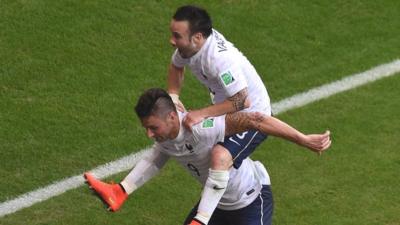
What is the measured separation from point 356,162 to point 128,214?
2301 millimetres

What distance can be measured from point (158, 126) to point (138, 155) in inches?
125

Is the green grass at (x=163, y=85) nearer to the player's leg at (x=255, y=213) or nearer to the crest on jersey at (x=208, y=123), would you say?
the player's leg at (x=255, y=213)

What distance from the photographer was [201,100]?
1009 centimetres

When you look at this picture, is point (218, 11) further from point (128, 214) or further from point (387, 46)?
point (128, 214)

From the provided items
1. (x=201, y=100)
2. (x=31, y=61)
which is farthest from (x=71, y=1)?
(x=201, y=100)

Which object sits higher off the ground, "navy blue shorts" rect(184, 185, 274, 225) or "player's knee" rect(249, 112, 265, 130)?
"player's knee" rect(249, 112, 265, 130)

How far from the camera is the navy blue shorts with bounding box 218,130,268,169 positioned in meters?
6.59

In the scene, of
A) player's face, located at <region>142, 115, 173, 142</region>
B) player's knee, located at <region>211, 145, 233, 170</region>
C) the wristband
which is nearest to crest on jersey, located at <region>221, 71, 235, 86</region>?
the wristband

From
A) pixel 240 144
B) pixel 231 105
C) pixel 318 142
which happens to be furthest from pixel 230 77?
pixel 318 142

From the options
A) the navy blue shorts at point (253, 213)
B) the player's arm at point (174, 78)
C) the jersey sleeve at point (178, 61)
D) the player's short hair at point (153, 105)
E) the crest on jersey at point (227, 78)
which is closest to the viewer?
the player's short hair at point (153, 105)

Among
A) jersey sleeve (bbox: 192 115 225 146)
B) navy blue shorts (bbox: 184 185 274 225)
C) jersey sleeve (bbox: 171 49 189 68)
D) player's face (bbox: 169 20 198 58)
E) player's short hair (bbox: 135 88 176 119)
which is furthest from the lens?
jersey sleeve (bbox: 171 49 189 68)

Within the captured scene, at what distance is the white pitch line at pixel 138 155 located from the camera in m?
8.58

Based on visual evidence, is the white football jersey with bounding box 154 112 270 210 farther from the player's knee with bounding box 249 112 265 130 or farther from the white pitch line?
the white pitch line

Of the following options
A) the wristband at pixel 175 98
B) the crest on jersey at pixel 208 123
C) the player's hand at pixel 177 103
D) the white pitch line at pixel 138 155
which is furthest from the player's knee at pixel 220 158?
the white pitch line at pixel 138 155
